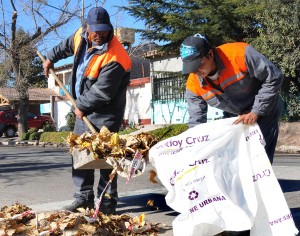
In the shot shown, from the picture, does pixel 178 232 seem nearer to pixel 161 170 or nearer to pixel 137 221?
pixel 161 170

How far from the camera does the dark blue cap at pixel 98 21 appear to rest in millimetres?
4895

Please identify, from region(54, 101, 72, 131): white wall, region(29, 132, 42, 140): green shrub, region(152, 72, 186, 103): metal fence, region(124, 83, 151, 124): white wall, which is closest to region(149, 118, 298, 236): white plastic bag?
region(152, 72, 186, 103): metal fence

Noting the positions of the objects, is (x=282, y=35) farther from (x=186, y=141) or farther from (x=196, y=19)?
(x=186, y=141)

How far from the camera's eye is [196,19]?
21047 millimetres

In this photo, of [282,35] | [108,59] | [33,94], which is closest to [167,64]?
[282,35]

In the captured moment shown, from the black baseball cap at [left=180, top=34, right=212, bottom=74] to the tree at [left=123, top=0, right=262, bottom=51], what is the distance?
15.7m

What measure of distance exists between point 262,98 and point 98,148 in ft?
4.69

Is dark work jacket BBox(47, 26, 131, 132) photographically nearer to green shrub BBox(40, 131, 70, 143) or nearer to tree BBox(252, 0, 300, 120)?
tree BBox(252, 0, 300, 120)

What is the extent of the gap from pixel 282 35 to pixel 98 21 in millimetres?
14441

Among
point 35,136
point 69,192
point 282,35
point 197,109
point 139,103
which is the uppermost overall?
point 282,35

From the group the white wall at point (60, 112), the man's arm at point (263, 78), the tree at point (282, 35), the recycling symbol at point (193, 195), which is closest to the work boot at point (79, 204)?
the recycling symbol at point (193, 195)

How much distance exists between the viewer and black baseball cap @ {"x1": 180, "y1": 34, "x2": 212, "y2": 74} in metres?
3.88

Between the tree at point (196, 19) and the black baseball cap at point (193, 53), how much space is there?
51.6ft

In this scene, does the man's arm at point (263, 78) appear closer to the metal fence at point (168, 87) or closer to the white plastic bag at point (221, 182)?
the white plastic bag at point (221, 182)
